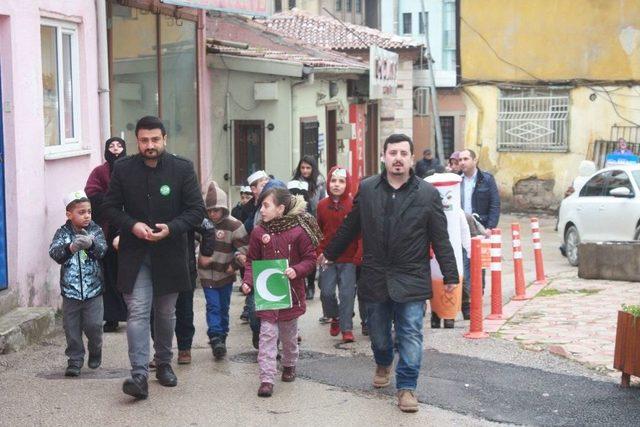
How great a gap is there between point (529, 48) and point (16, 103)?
75.6 feet

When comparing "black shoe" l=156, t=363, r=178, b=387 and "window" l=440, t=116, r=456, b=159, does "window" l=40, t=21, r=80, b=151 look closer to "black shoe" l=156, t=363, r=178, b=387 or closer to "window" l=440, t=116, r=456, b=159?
"black shoe" l=156, t=363, r=178, b=387

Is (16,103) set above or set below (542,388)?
above

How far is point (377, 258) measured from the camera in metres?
7.56

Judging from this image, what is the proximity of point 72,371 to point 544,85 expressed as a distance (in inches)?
958

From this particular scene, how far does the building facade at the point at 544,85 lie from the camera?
2964 cm

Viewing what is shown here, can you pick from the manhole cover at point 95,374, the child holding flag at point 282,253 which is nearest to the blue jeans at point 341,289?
the child holding flag at point 282,253

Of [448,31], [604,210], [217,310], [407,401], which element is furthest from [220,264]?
[448,31]

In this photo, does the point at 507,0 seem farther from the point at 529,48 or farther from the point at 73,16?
the point at 73,16

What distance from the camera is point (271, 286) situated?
8.02 metres

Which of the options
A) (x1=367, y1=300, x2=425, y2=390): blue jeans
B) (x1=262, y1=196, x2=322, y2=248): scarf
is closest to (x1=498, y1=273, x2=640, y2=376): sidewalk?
(x1=367, y1=300, x2=425, y2=390): blue jeans

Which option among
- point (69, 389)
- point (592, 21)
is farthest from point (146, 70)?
point (592, 21)

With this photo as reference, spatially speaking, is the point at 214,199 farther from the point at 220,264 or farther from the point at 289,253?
the point at 289,253

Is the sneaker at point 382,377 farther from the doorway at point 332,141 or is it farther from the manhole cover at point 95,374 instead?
the doorway at point 332,141

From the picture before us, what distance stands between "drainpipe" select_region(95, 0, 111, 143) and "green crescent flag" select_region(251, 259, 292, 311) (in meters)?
5.01
